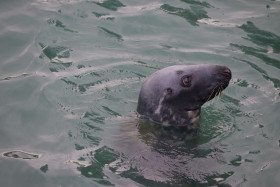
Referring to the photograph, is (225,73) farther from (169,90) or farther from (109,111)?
(109,111)

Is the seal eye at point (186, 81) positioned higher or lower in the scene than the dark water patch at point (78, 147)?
higher

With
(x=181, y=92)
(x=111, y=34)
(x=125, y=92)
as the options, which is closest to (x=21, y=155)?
(x=125, y=92)

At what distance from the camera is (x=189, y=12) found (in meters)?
11.1

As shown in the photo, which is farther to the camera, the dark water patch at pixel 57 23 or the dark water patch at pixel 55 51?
the dark water patch at pixel 57 23

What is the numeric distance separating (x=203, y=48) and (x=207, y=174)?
13.5 feet

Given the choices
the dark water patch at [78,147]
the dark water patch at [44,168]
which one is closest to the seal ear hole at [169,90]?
the dark water patch at [78,147]

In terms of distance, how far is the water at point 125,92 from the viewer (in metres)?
6.49

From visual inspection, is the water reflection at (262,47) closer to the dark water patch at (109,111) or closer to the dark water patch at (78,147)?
the dark water patch at (109,111)

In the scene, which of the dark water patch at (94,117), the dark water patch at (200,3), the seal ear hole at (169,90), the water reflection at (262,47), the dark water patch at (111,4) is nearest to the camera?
the seal ear hole at (169,90)

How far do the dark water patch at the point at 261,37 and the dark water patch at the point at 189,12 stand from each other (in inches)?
39.6

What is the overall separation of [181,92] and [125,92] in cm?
168

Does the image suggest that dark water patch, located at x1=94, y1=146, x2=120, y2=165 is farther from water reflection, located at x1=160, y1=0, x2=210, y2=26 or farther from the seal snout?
water reflection, located at x1=160, y1=0, x2=210, y2=26

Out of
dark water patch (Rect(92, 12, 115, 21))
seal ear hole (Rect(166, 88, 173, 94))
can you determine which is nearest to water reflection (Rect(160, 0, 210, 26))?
dark water patch (Rect(92, 12, 115, 21))

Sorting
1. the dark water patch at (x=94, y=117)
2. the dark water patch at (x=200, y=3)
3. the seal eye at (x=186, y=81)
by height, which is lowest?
the dark water patch at (x=94, y=117)
